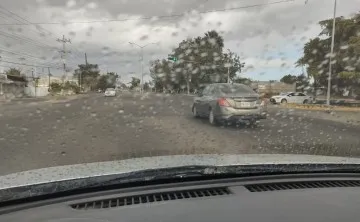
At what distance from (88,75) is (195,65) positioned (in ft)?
4.98

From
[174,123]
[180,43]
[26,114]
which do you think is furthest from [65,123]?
[180,43]

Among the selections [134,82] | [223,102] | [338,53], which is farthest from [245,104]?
[338,53]

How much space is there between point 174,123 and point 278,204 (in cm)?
566

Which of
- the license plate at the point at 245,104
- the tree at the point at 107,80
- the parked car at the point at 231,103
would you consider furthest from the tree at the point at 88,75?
the license plate at the point at 245,104

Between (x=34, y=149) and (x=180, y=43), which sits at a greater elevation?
(x=180, y=43)

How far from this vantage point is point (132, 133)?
746 cm

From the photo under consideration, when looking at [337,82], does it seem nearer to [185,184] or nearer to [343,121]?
[343,121]

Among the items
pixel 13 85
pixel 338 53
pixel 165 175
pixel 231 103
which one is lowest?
pixel 165 175

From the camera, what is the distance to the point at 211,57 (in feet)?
22.3

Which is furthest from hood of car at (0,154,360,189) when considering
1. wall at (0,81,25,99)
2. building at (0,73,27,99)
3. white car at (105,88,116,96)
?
building at (0,73,27,99)

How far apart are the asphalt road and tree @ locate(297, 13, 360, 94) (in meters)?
1.30

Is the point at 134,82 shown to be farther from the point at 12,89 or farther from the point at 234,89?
the point at 12,89

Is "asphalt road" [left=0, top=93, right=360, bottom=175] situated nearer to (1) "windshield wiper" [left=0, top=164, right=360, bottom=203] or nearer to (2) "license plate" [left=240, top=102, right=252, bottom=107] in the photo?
(2) "license plate" [left=240, top=102, right=252, bottom=107]

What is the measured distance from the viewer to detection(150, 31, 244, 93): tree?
257 inches
